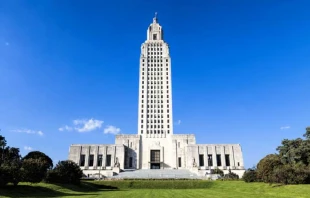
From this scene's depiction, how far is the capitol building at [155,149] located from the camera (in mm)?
73500

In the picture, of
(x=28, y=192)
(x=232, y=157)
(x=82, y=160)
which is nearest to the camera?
(x=28, y=192)

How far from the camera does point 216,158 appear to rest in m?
73.9

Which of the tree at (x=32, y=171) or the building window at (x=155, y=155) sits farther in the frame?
the building window at (x=155, y=155)

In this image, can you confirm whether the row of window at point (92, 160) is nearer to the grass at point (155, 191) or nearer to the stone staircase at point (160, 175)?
the stone staircase at point (160, 175)

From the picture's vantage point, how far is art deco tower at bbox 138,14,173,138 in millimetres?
81075

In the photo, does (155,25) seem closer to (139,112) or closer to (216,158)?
(139,112)

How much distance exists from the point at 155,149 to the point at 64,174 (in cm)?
4272

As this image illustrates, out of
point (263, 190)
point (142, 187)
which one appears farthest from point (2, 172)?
→ point (263, 190)

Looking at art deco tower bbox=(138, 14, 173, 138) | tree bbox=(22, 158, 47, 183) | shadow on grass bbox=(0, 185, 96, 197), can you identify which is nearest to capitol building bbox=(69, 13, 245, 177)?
art deco tower bbox=(138, 14, 173, 138)

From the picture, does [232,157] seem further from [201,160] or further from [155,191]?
[155,191]

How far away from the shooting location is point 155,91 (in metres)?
85.9

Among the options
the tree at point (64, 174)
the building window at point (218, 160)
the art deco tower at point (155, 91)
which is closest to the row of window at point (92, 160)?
the art deco tower at point (155, 91)

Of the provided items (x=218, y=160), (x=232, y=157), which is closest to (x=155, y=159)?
(x=218, y=160)

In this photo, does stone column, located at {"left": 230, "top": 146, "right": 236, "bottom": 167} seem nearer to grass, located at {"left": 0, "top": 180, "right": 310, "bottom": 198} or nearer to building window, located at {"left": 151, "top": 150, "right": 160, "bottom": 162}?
building window, located at {"left": 151, "top": 150, "right": 160, "bottom": 162}
